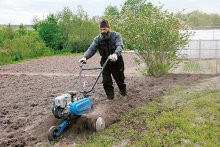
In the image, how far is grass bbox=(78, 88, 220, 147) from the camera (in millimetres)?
6328

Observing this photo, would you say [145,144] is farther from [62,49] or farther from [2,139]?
[62,49]

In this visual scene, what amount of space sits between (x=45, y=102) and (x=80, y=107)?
312 cm

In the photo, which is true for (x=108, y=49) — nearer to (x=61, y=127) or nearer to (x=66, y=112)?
(x=66, y=112)

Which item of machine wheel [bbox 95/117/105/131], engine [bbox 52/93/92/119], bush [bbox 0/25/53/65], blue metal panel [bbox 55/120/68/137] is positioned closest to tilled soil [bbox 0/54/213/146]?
blue metal panel [bbox 55/120/68/137]

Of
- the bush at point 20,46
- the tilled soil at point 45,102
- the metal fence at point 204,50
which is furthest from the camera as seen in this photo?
the bush at point 20,46

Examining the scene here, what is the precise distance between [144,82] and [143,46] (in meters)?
1.61

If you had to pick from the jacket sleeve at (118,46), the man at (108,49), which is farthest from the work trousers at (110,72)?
the jacket sleeve at (118,46)

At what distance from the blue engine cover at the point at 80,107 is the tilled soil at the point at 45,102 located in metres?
0.16

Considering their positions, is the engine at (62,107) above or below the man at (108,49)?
below

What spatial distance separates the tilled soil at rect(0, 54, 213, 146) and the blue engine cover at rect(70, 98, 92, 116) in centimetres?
16

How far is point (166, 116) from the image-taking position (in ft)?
25.0

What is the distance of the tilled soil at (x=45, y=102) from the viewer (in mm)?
6980

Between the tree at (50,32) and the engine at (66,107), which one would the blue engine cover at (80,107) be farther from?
the tree at (50,32)

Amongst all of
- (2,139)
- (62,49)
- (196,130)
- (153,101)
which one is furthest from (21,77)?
(62,49)
